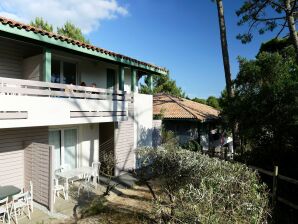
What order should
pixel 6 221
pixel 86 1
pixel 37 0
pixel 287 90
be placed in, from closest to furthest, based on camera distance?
pixel 6 221, pixel 287 90, pixel 37 0, pixel 86 1

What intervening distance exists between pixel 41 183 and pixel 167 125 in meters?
14.8

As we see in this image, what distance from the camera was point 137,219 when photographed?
27.9 feet

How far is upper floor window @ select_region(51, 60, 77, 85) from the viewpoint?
11945mm

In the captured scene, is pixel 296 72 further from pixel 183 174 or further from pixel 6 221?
pixel 6 221

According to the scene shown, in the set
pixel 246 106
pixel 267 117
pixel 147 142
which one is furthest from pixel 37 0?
pixel 267 117

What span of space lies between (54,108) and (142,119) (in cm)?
715

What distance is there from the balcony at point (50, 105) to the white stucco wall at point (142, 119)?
220 cm

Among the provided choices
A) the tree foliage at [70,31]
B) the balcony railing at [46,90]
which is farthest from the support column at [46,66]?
the tree foliage at [70,31]

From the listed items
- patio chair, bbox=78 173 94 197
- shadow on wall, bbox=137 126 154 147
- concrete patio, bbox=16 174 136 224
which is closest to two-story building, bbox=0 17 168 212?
shadow on wall, bbox=137 126 154 147

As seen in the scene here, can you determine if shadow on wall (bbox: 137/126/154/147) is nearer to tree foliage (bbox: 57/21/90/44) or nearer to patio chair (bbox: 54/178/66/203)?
patio chair (bbox: 54/178/66/203)

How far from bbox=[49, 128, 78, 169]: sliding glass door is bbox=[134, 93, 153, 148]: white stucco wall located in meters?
3.71

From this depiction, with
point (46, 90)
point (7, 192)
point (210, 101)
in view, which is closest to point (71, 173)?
point (7, 192)

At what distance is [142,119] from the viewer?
15.6 meters

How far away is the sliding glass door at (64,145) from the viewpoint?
11834mm
